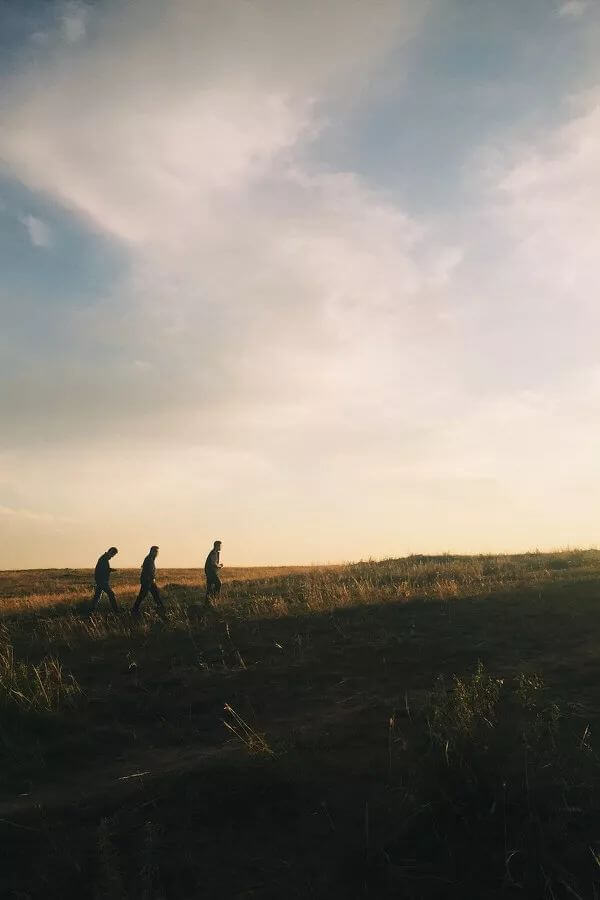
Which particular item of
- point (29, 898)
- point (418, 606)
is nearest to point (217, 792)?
point (29, 898)

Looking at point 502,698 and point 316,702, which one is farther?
point 316,702

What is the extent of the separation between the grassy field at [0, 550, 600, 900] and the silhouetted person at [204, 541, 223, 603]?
22.6 feet

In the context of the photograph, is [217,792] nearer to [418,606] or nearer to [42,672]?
[42,672]

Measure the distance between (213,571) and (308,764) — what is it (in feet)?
47.5

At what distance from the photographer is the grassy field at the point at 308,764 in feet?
15.6

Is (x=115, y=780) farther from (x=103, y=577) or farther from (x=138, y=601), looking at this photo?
(x=103, y=577)

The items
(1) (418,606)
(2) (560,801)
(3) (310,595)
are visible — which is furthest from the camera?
(3) (310,595)

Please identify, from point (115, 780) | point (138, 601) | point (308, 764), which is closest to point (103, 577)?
point (138, 601)

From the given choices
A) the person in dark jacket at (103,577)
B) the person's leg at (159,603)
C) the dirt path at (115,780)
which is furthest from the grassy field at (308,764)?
the person in dark jacket at (103,577)

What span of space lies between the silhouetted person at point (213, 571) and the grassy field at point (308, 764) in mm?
6879

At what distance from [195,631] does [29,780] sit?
24.1ft

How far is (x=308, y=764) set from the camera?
6457mm

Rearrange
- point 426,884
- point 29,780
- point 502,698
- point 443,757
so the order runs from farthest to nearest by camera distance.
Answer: point 502,698 → point 29,780 → point 443,757 → point 426,884

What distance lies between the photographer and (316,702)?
895 centimetres
